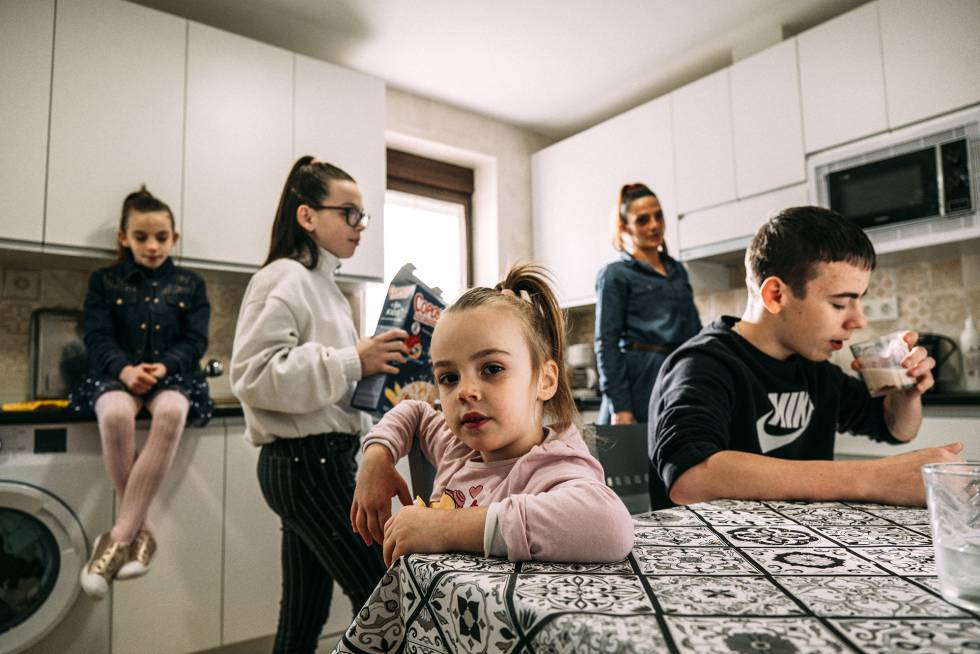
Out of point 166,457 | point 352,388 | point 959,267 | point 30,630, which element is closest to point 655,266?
point 959,267

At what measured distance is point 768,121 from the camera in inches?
109

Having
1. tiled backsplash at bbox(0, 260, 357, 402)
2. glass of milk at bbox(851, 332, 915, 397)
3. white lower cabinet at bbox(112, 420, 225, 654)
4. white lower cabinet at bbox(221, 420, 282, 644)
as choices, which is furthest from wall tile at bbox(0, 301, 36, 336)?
glass of milk at bbox(851, 332, 915, 397)

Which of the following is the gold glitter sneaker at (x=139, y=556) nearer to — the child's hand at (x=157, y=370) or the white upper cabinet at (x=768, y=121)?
the child's hand at (x=157, y=370)

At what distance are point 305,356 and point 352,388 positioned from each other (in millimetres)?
160

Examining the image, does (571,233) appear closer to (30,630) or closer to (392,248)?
(392,248)

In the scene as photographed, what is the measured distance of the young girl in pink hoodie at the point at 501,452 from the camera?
551mm

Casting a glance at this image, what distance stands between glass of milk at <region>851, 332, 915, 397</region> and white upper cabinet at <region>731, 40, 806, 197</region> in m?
1.83

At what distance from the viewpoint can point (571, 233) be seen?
3.72 m

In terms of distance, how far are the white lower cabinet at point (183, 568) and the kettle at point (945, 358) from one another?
264cm

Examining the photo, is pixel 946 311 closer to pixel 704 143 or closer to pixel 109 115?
pixel 704 143

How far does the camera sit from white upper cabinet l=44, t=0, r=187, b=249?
229 centimetres

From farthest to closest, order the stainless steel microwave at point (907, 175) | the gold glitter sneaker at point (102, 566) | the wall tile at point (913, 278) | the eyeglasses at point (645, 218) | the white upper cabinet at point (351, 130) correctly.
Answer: the white upper cabinet at point (351, 130)
the wall tile at point (913, 278)
the eyeglasses at point (645, 218)
the stainless steel microwave at point (907, 175)
the gold glitter sneaker at point (102, 566)

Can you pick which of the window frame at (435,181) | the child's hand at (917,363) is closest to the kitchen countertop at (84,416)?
the child's hand at (917,363)

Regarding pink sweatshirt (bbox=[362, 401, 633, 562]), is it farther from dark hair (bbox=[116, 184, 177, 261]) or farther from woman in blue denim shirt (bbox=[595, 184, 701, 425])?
dark hair (bbox=[116, 184, 177, 261])
